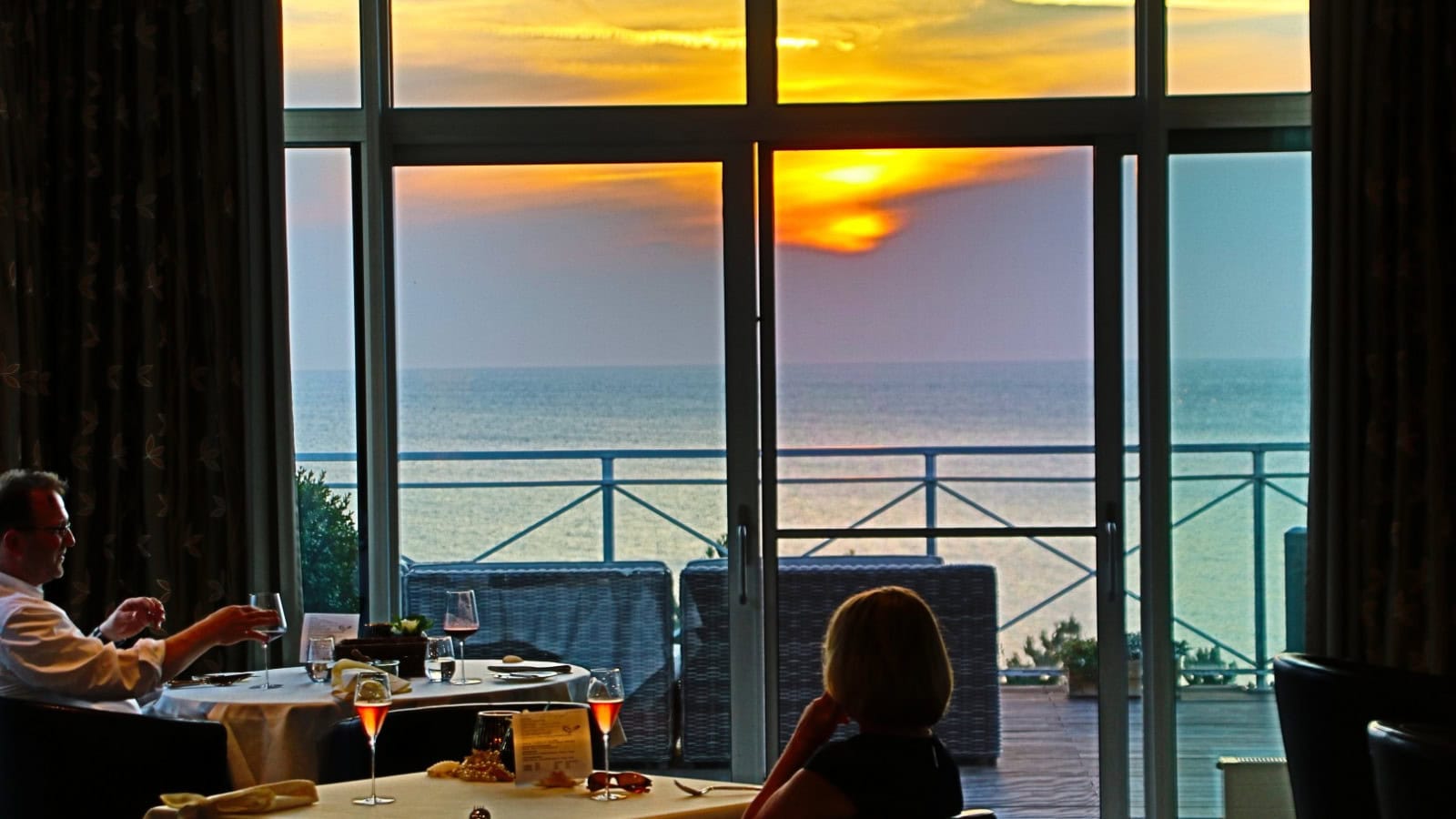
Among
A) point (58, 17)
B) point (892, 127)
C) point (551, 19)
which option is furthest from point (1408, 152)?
point (58, 17)

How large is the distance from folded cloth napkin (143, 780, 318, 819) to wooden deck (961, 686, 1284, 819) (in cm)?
320

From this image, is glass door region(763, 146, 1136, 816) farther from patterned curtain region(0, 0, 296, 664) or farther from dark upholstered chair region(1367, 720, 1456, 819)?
dark upholstered chair region(1367, 720, 1456, 819)

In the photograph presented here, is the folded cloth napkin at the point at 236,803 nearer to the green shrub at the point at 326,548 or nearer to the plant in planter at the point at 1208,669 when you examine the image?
the green shrub at the point at 326,548

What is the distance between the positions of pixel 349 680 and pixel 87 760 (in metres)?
0.65

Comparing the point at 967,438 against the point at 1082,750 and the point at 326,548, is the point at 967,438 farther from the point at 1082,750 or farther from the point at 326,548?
the point at 326,548

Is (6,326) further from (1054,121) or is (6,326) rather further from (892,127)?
(1054,121)

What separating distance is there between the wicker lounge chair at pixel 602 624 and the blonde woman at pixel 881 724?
9.56 ft

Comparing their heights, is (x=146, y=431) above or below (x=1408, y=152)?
below

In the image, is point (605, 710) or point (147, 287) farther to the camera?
point (147, 287)

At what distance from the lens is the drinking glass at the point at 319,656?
4.34m

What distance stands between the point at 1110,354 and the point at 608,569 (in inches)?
73.2

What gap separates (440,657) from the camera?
4.55m

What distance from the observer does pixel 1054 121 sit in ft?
18.4

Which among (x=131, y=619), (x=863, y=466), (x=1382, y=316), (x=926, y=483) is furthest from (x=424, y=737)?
(x=1382, y=316)
